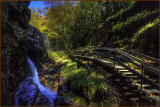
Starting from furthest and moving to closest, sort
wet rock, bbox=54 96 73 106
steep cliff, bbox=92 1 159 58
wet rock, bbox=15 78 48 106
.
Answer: steep cliff, bbox=92 1 159 58 → wet rock, bbox=15 78 48 106 → wet rock, bbox=54 96 73 106

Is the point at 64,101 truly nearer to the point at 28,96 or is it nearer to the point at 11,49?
the point at 28,96

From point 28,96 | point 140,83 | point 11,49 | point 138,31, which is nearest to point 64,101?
point 28,96

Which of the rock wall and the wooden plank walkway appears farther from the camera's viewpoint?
the rock wall

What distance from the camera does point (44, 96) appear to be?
738 cm

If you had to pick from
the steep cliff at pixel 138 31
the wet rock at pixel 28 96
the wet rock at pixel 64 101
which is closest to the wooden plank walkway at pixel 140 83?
the steep cliff at pixel 138 31

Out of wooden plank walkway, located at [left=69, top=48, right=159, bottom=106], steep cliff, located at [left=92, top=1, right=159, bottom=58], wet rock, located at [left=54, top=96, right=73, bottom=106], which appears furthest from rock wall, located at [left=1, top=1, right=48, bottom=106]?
steep cliff, located at [left=92, top=1, right=159, bottom=58]

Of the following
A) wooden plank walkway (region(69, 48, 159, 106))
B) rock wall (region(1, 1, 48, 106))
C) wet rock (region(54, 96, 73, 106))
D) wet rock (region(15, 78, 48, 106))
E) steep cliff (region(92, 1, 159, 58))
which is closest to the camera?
wooden plank walkway (region(69, 48, 159, 106))

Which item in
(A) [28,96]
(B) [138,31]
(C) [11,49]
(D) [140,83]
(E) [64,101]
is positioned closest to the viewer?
(D) [140,83]

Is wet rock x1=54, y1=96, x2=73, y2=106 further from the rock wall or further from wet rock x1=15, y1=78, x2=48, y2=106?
the rock wall

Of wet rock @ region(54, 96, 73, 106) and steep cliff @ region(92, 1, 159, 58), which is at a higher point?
steep cliff @ region(92, 1, 159, 58)

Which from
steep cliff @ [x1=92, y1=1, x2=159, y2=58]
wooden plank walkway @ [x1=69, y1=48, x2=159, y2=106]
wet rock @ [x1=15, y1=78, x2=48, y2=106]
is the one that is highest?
steep cliff @ [x1=92, y1=1, x2=159, y2=58]

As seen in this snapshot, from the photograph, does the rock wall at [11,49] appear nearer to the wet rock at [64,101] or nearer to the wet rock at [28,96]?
the wet rock at [28,96]

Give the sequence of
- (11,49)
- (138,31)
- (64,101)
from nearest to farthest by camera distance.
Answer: (64,101) < (11,49) < (138,31)

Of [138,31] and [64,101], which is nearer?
[64,101]
